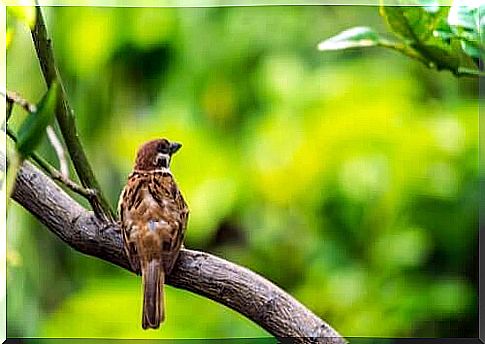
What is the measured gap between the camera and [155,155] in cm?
89

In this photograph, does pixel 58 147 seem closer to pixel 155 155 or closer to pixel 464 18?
pixel 155 155

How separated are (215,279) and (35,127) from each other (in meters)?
0.31

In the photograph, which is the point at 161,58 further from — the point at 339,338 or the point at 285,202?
the point at 339,338

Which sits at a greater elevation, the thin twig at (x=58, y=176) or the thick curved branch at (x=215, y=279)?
the thin twig at (x=58, y=176)

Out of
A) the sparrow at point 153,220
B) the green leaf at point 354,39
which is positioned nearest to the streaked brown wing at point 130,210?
the sparrow at point 153,220

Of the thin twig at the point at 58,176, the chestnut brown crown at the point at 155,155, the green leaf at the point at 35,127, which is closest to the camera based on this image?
the green leaf at the point at 35,127

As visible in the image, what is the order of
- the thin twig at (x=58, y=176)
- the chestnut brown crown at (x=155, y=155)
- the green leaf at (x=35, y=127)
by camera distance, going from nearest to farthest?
the green leaf at (x=35, y=127) < the thin twig at (x=58, y=176) < the chestnut brown crown at (x=155, y=155)

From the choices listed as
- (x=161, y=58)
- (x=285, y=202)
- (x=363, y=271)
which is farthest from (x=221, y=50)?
(x=363, y=271)

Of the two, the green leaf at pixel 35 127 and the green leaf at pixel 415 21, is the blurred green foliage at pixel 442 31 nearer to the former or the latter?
the green leaf at pixel 415 21

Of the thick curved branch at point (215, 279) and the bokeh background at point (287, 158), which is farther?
the bokeh background at point (287, 158)

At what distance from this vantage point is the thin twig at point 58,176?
Answer: 0.66 metres

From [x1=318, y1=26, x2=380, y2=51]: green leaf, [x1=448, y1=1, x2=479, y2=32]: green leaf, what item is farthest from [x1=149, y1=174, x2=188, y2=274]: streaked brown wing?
[x1=448, y1=1, x2=479, y2=32]: green leaf

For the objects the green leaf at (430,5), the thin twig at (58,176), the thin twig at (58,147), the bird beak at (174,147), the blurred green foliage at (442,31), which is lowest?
the thin twig at (58,176)

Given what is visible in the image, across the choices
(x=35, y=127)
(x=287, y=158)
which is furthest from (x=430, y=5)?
(x=35, y=127)
